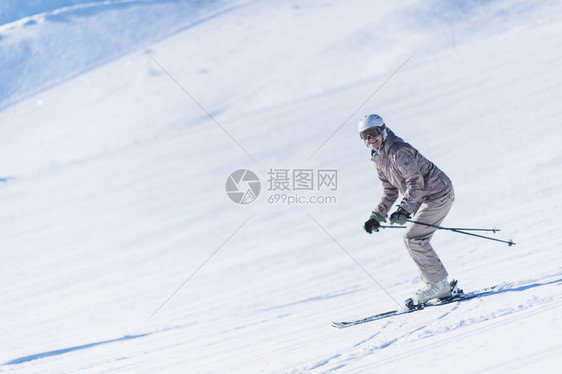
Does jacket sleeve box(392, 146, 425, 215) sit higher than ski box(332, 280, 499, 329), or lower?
higher

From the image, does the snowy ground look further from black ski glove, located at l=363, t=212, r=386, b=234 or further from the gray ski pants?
black ski glove, located at l=363, t=212, r=386, b=234

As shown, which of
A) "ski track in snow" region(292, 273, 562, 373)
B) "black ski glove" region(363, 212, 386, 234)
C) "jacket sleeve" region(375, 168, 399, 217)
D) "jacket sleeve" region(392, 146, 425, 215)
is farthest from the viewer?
"jacket sleeve" region(375, 168, 399, 217)

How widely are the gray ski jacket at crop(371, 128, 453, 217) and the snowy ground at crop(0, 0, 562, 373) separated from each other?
0.90 meters

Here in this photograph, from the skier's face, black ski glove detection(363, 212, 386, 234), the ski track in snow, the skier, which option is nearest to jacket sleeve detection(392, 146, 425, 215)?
the skier

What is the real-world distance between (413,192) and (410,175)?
0.13 metres

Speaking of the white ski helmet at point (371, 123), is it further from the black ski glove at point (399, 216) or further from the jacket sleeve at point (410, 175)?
the black ski glove at point (399, 216)

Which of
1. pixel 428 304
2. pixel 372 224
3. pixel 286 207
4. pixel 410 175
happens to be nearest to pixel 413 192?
pixel 410 175

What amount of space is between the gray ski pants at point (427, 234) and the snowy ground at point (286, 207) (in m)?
0.35

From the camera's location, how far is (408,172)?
4.47m

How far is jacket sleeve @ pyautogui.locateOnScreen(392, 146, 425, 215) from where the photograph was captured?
175 inches

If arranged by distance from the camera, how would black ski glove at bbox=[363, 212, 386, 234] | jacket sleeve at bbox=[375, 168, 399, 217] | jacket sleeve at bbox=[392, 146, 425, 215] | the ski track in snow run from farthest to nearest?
jacket sleeve at bbox=[375, 168, 399, 217], black ski glove at bbox=[363, 212, 386, 234], jacket sleeve at bbox=[392, 146, 425, 215], the ski track in snow

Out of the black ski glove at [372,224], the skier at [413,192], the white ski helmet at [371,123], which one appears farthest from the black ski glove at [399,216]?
the white ski helmet at [371,123]

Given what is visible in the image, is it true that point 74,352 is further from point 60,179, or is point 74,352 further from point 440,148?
point 60,179

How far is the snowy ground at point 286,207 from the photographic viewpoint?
4.50 meters
